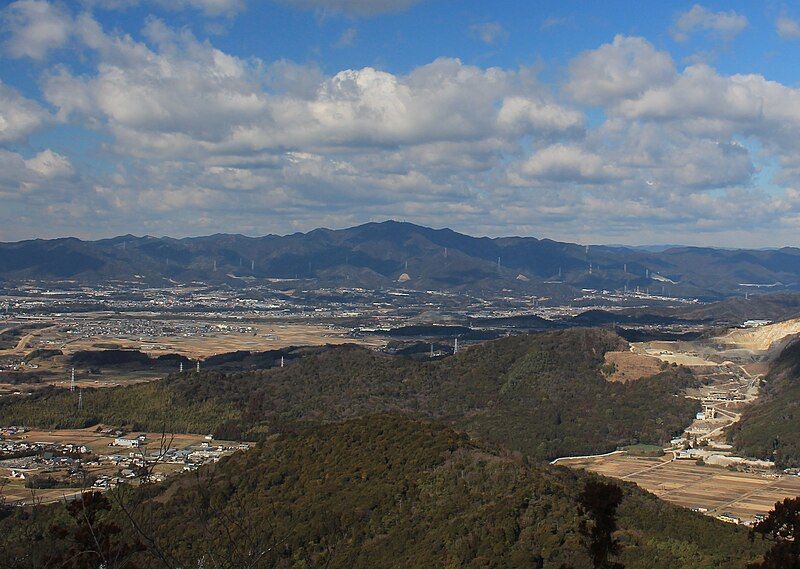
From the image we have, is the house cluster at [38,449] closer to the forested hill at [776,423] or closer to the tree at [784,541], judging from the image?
the tree at [784,541]

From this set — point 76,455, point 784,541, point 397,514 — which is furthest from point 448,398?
point 784,541

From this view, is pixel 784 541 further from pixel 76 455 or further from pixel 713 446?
pixel 713 446

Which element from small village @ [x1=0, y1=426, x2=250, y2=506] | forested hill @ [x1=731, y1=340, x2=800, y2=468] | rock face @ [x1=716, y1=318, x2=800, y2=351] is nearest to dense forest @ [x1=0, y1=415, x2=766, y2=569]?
small village @ [x1=0, y1=426, x2=250, y2=506]

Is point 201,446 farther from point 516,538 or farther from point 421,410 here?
point 516,538


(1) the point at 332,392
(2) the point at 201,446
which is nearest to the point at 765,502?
(2) the point at 201,446

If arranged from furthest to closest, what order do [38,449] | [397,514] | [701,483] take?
1. [38,449]
2. [701,483]
3. [397,514]

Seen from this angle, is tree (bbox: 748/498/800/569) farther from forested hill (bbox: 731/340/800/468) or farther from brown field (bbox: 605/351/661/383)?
brown field (bbox: 605/351/661/383)

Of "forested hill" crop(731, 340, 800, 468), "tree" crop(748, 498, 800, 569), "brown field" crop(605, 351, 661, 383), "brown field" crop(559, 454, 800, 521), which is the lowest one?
"brown field" crop(559, 454, 800, 521)
